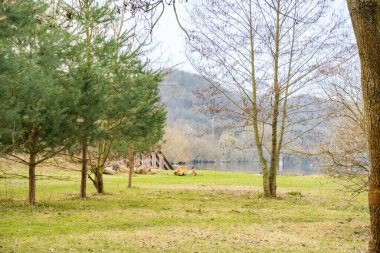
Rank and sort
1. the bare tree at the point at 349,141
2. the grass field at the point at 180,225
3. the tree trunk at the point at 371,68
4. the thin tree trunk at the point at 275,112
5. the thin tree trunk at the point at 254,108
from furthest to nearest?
the thin tree trunk at the point at 254,108 → the thin tree trunk at the point at 275,112 → the bare tree at the point at 349,141 → the grass field at the point at 180,225 → the tree trunk at the point at 371,68

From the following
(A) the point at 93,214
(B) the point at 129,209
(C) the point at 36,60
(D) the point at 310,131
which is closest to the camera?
(C) the point at 36,60

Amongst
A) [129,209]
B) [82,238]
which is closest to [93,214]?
[129,209]

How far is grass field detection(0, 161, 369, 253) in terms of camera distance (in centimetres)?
746

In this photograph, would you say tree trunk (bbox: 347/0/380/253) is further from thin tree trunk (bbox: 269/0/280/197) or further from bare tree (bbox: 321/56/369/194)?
thin tree trunk (bbox: 269/0/280/197)

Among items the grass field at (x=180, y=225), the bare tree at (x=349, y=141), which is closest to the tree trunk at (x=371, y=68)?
the grass field at (x=180, y=225)

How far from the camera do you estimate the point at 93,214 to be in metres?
11.4

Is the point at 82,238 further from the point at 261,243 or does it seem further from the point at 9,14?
the point at 9,14

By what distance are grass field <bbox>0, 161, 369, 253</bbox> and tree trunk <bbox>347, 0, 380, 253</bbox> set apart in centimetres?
315

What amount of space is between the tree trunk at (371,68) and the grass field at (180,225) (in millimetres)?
3148

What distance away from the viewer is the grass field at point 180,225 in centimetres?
746

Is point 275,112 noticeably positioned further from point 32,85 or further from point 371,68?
point 371,68

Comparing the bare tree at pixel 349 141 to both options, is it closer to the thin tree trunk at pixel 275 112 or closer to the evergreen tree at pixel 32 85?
the thin tree trunk at pixel 275 112

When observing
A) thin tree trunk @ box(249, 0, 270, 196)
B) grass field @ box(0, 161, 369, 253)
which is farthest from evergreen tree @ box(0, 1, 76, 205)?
thin tree trunk @ box(249, 0, 270, 196)

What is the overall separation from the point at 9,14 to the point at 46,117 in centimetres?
325
